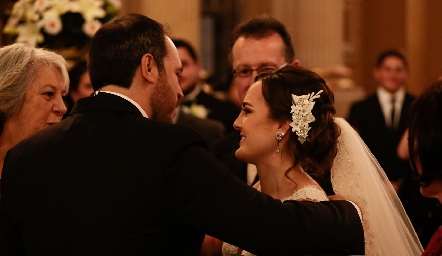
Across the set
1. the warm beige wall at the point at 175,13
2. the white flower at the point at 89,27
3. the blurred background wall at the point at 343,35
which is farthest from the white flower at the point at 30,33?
the blurred background wall at the point at 343,35

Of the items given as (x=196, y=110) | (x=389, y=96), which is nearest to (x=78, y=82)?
(x=196, y=110)

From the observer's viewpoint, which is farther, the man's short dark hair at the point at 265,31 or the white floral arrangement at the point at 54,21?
the white floral arrangement at the point at 54,21

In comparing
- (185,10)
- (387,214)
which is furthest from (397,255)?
(185,10)

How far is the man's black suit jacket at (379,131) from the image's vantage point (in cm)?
817

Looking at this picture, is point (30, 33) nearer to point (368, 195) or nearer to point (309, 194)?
point (309, 194)

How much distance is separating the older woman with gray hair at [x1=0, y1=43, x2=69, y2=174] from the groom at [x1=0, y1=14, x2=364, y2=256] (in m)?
0.59

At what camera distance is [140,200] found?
267 cm

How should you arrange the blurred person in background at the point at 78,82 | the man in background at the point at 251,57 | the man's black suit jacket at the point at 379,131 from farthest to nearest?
the man's black suit jacket at the point at 379,131 < the blurred person in background at the point at 78,82 < the man in background at the point at 251,57

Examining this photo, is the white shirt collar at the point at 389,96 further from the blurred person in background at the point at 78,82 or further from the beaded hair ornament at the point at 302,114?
the beaded hair ornament at the point at 302,114

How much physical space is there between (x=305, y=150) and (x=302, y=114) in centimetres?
18

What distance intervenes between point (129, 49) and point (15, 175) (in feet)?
1.91

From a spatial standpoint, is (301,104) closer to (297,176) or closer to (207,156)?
(297,176)

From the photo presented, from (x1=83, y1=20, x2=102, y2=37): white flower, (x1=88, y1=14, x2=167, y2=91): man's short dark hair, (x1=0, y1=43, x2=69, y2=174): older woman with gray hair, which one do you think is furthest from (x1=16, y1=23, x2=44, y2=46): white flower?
(x1=88, y1=14, x2=167, y2=91): man's short dark hair

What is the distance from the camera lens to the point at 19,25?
5.23m
